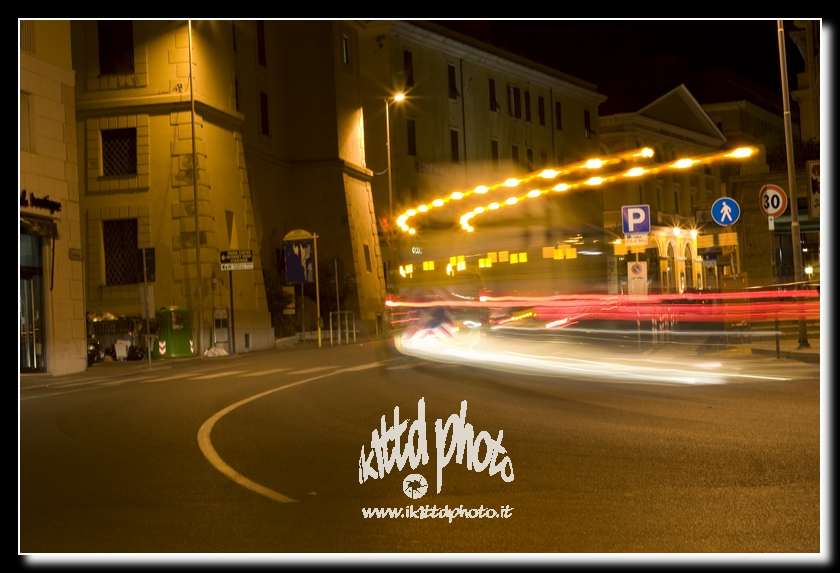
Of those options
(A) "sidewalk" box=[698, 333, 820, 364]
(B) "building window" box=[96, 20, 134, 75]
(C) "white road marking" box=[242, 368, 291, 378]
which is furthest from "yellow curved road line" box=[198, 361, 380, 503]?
(A) "sidewalk" box=[698, 333, 820, 364]

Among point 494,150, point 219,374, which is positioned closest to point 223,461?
point 494,150

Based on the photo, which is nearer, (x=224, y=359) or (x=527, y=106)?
(x=527, y=106)

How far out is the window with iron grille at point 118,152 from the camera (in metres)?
24.7

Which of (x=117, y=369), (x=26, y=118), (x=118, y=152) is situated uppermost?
(x=118, y=152)

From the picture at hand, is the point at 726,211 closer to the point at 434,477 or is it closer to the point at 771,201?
the point at 771,201

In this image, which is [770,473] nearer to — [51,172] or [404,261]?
[404,261]

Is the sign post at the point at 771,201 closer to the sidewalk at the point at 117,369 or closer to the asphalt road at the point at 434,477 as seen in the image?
the asphalt road at the point at 434,477

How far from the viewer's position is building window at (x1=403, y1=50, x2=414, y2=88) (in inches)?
364

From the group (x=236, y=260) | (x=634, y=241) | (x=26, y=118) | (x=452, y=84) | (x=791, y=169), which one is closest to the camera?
(x=634, y=241)

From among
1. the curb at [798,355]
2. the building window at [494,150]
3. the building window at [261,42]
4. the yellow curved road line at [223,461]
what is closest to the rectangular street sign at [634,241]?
the building window at [494,150]

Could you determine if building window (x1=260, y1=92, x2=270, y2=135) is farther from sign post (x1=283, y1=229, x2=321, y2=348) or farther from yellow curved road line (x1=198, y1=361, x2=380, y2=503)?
yellow curved road line (x1=198, y1=361, x2=380, y2=503)

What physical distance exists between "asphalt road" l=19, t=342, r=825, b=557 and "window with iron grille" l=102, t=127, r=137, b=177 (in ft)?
39.5

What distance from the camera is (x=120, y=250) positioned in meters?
24.6

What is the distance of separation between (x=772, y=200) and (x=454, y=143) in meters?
5.89
